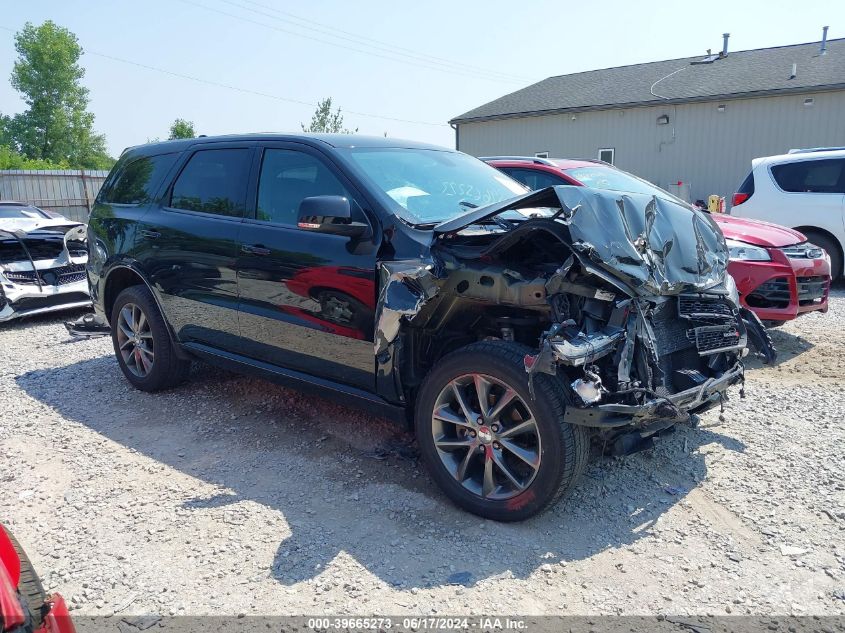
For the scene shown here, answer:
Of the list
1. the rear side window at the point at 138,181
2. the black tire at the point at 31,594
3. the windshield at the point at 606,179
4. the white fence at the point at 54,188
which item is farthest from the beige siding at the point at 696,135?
the black tire at the point at 31,594

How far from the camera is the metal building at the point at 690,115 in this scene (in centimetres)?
1723

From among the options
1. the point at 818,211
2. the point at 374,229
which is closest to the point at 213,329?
the point at 374,229

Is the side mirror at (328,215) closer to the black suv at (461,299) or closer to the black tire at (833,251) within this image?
A: the black suv at (461,299)

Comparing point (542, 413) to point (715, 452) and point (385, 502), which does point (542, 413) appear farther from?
point (715, 452)

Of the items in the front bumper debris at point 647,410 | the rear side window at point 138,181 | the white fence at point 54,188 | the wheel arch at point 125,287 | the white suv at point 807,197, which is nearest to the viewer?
the front bumper debris at point 647,410

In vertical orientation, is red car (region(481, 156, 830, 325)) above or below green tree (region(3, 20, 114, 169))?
below

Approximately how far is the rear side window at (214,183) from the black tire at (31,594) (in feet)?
9.06

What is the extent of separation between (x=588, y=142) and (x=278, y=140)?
18487mm

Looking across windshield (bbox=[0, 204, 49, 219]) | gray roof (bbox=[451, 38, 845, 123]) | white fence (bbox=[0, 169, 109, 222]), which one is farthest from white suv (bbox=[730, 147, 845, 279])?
white fence (bbox=[0, 169, 109, 222])

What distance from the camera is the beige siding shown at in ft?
56.2

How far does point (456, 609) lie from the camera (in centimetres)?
260

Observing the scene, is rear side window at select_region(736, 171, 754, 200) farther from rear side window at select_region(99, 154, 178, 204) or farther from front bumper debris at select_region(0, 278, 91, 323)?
front bumper debris at select_region(0, 278, 91, 323)

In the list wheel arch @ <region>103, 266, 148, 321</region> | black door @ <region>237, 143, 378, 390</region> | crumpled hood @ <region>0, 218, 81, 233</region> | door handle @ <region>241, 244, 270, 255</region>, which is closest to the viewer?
black door @ <region>237, 143, 378, 390</region>

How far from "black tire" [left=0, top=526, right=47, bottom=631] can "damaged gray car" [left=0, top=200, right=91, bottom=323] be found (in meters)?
6.16
